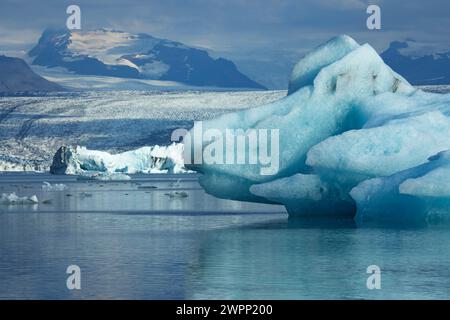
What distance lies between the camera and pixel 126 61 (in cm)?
14175

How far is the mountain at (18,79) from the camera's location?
358 feet

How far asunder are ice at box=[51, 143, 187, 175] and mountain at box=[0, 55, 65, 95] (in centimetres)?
5381

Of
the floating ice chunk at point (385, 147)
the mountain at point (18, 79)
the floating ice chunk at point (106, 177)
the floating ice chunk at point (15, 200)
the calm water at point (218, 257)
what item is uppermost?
the mountain at point (18, 79)

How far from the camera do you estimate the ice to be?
5109 centimetres

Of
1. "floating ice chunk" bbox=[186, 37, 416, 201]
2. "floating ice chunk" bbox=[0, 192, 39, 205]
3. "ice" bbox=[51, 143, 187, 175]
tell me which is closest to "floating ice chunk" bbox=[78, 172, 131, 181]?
"ice" bbox=[51, 143, 187, 175]

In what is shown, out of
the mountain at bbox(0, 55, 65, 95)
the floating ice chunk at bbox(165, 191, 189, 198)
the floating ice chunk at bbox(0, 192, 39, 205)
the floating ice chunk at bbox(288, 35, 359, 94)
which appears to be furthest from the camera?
the mountain at bbox(0, 55, 65, 95)

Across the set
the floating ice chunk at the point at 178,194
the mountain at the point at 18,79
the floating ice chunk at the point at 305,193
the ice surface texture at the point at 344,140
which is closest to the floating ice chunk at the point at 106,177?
the floating ice chunk at the point at 178,194

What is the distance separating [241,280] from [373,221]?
6.59 meters

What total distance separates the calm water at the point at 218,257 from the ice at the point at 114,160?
30552 mm

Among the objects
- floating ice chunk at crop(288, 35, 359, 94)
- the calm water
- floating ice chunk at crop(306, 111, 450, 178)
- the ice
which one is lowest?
the calm water

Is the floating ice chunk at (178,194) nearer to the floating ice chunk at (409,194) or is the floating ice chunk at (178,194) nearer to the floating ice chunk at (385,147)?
the floating ice chunk at (409,194)

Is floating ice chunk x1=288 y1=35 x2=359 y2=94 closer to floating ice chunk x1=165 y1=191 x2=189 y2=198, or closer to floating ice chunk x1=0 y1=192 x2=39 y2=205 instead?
floating ice chunk x1=0 y1=192 x2=39 y2=205

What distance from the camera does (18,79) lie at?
377ft

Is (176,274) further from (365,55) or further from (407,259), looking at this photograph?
(365,55)
